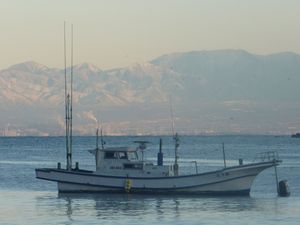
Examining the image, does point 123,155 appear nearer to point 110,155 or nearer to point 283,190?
point 110,155

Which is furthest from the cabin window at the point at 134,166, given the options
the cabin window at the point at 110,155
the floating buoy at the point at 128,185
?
the cabin window at the point at 110,155

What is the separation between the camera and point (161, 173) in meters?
63.1

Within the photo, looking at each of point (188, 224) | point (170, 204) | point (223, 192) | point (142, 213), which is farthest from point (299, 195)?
point (188, 224)

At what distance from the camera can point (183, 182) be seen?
6306 cm

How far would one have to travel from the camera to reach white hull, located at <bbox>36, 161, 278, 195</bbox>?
2482 inches

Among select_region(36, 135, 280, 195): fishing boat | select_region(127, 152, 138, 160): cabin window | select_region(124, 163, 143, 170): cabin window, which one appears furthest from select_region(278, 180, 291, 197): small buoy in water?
select_region(127, 152, 138, 160): cabin window

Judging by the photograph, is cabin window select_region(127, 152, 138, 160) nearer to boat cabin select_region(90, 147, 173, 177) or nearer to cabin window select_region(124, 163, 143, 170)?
boat cabin select_region(90, 147, 173, 177)

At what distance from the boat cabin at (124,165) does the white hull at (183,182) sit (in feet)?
1.00

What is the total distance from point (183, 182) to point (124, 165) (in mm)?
3659

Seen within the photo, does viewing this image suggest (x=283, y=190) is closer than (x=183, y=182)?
No

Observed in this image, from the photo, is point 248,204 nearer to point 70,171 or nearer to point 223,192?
point 223,192

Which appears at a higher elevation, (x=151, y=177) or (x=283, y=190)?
(x=151, y=177)

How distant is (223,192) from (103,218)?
1572cm

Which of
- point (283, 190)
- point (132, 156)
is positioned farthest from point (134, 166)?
point (283, 190)
